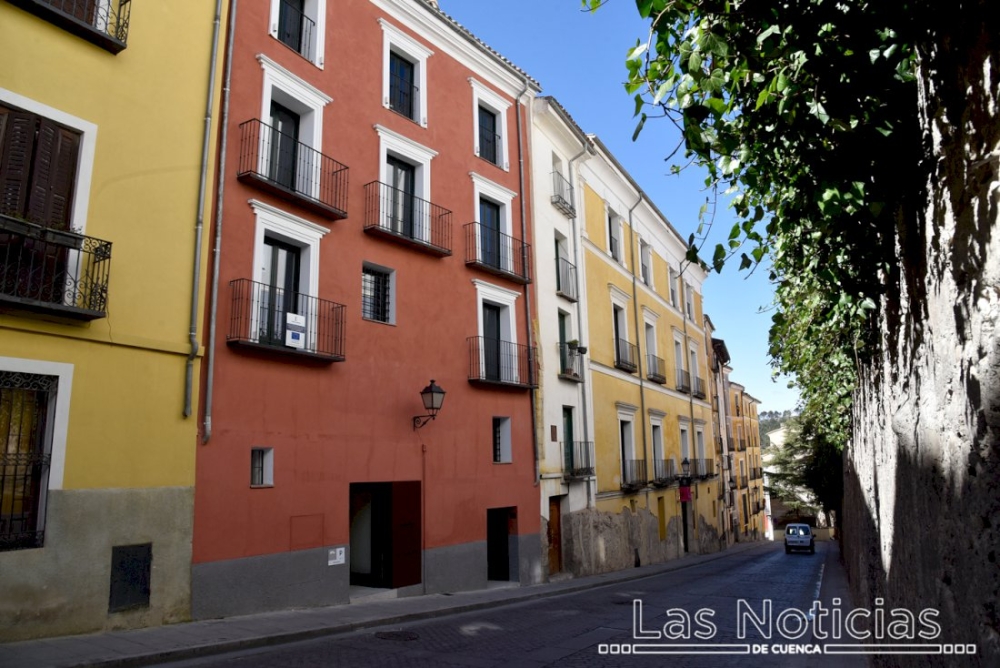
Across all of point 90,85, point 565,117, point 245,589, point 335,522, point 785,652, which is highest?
point 565,117

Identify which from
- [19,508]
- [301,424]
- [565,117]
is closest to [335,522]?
[301,424]

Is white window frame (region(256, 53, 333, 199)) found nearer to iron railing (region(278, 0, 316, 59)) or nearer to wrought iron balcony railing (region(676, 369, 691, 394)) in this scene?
iron railing (region(278, 0, 316, 59))

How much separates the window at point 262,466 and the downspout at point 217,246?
1.09m

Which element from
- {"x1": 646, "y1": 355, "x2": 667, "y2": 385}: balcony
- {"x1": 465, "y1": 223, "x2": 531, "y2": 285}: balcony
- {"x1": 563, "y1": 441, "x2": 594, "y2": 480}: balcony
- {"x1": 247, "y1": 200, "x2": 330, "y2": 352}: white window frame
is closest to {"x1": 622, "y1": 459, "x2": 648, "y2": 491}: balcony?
{"x1": 563, "y1": 441, "x2": 594, "y2": 480}: balcony

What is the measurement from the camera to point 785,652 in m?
9.54

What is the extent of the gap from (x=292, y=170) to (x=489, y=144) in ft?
23.8

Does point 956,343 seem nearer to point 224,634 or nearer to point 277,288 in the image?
point 224,634

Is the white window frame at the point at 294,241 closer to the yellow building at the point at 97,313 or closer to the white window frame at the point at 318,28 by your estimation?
the yellow building at the point at 97,313

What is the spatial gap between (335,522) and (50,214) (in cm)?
677

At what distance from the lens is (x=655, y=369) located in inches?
1121

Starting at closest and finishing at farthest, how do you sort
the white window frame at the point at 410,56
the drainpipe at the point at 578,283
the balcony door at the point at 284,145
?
1. the balcony door at the point at 284,145
2. the white window frame at the point at 410,56
3. the drainpipe at the point at 578,283

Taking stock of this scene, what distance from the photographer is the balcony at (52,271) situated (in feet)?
28.9

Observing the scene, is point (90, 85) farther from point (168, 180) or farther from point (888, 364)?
point (888, 364)

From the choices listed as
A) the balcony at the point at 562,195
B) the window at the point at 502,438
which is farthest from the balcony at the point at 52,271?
the balcony at the point at 562,195
